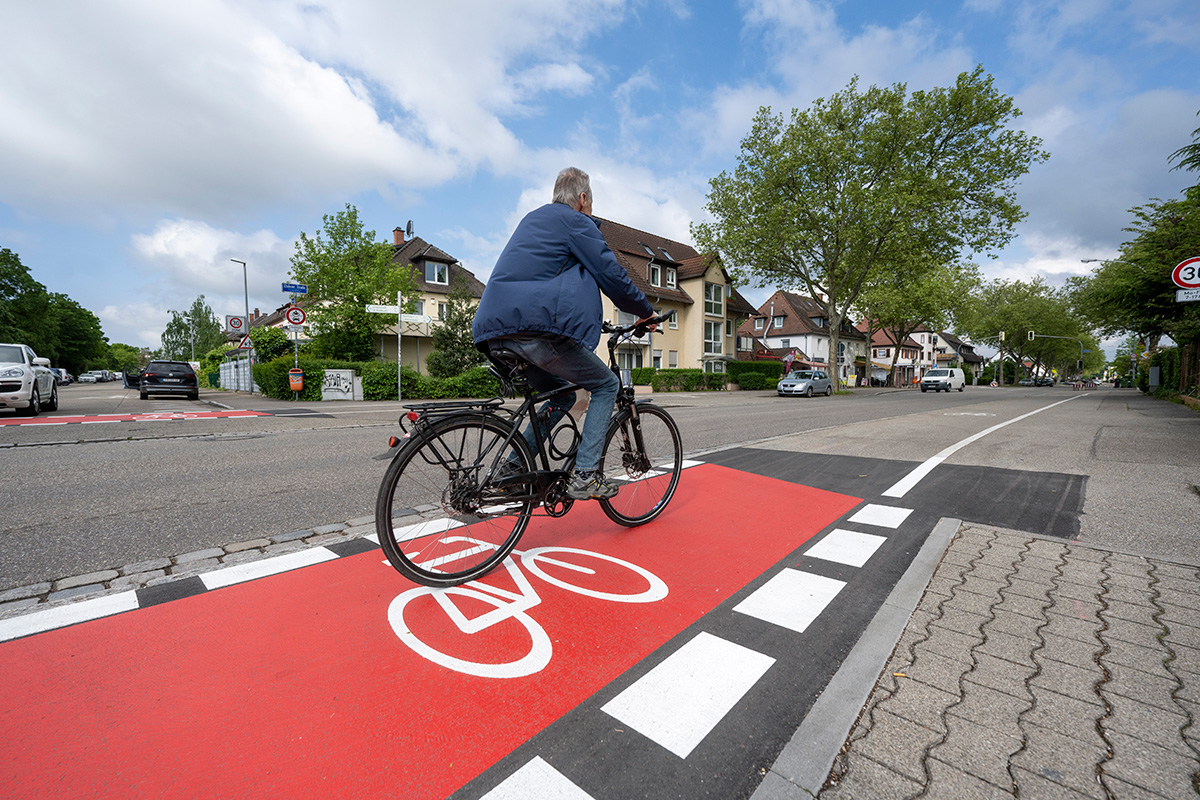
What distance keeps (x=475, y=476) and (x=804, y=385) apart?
27.2 metres

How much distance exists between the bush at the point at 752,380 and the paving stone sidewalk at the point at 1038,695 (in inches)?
1407

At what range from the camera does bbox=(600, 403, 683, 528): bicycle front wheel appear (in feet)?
11.6

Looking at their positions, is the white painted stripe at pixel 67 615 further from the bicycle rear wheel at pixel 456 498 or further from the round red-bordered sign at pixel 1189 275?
the round red-bordered sign at pixel 1189 275

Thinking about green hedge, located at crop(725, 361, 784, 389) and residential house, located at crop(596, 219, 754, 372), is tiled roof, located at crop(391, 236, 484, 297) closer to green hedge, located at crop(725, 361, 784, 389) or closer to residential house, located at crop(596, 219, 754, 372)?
residential house, located at crop(596, 219, 754, 372)

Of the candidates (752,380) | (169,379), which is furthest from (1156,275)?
(169,379)

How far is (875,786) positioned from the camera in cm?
141

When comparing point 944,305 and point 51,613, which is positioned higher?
point 944,305

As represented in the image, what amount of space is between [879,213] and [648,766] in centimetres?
2918

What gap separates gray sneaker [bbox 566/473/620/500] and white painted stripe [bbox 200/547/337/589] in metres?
1.43

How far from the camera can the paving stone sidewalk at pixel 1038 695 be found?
1419 mm

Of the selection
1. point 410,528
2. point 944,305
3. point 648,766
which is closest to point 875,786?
point 648,766

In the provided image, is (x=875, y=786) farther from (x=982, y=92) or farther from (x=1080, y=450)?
(x=982, y=92)

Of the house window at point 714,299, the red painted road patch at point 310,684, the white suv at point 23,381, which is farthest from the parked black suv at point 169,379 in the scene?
the house window at point 714,299

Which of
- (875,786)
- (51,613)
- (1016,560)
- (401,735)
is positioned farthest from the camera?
(1016,560)
